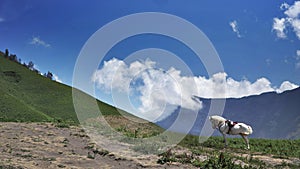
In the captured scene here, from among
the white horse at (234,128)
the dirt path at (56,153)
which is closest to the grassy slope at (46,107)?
the white horse at (234,128)

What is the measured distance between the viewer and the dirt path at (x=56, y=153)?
17.4 meters

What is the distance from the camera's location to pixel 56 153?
791 inches

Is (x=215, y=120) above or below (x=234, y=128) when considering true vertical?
above

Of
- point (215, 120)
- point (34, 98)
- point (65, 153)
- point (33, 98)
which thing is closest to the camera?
point (65, 153)

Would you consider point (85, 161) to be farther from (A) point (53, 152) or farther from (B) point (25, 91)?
(B) point (25, 91)

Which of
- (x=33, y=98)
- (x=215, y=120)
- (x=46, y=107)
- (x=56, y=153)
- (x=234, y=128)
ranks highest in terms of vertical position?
(x=33, y=98)

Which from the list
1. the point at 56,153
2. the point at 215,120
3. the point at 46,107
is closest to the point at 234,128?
the point at 215,120

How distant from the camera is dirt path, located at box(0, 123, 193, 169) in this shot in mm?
17391

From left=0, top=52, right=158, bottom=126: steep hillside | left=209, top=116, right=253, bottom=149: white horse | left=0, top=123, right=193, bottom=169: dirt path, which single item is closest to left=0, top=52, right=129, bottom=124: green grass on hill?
left=0, top=52, right=158, bottom=126: steep hillside

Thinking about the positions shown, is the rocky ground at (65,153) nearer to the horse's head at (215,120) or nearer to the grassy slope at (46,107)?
the horse's head at (215,120)

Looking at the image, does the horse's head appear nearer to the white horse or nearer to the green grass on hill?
the white horse

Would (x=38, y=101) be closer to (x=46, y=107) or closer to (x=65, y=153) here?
(x=46, y=107)

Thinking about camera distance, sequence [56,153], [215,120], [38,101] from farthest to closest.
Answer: [38,101] < [215,120] < [56,153]

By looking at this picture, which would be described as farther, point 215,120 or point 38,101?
point 38,101
